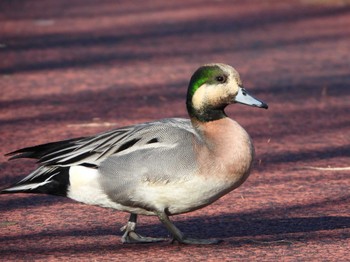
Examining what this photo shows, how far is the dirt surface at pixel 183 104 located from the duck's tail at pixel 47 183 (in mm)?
316

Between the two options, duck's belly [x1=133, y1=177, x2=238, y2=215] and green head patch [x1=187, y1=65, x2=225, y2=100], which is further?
green head patch [x1=187, y1=65, x2=225, y2=100]

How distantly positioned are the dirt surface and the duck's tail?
0.32 metres

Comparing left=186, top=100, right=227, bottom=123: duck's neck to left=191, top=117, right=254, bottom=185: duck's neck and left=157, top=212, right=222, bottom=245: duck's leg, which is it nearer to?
left=191, top=117, right=254, bottom=185: duck's neck

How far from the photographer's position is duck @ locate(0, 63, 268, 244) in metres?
6.05

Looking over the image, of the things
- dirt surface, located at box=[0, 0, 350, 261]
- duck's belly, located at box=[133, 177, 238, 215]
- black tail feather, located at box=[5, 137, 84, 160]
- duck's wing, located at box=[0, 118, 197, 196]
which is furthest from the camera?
dirt surface, located at box=[0, 0, 350, 261]

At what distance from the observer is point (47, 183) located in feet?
20.4

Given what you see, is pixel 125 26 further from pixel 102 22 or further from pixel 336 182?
pixel 336 182

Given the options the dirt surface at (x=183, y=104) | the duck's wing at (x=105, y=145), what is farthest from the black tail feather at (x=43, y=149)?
the dirt surface at (x=183, y=104)

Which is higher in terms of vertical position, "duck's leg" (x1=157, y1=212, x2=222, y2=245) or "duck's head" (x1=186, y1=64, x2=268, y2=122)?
"duck's head" (x1=186, y1=64, x2=268, y2=122)

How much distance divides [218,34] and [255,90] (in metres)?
4.39

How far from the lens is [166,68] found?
1366 cm

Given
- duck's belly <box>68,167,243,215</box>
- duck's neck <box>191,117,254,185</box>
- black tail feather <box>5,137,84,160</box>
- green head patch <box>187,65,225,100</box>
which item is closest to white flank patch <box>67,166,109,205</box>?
duck's belly <box>68,167,243,215</box>

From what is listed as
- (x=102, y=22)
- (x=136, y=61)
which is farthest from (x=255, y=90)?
(x=102, y=22)

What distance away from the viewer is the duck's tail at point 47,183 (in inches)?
245
